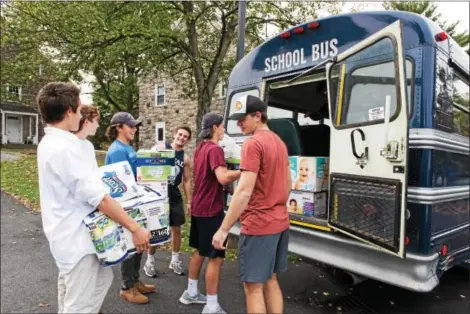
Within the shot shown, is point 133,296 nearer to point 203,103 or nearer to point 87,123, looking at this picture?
point 87,123

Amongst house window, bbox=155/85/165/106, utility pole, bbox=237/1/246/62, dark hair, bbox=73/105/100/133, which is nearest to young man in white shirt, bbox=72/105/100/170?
dark hair, bbox=73/105/100/133

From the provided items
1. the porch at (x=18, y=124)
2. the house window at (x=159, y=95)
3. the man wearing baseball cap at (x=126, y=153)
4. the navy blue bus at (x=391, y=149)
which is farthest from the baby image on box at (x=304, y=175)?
the porch at (x=18, y=124)

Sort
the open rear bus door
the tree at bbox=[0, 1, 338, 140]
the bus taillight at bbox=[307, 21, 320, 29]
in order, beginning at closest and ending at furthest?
1. the open rear bus door
2. the bus taillight at bbox=[307, 21, 320, 29]
3. the tree at bbox=[0, 1, 338, 140]

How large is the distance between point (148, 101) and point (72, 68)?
31.1ft

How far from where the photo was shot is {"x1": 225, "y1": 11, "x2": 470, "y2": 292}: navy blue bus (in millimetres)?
2865

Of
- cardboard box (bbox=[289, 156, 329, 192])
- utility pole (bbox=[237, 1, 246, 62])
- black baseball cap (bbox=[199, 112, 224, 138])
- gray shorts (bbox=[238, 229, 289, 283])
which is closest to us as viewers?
gray shorts (bbox=[238, 229, 289, 283])

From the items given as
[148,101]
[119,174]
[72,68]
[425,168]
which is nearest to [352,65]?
[425,168]

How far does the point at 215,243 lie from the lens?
2744 millimetres

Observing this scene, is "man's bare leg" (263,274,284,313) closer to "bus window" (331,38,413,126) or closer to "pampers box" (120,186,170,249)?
"pampers box" (120,186,170,249)

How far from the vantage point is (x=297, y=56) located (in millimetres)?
4016

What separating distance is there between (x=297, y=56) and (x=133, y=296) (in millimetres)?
2950

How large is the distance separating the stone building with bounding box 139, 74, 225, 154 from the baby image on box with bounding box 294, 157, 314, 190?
1422cm

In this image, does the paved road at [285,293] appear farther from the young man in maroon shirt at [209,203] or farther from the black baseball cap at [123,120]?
the black baseball cap at [123,120]

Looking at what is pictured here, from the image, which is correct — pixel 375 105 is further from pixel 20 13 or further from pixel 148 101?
pixel 148 101
